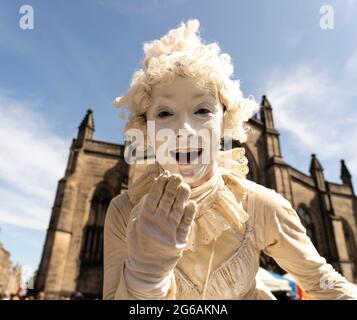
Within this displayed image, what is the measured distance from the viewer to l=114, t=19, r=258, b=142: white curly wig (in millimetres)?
1241

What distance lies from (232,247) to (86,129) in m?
16.9

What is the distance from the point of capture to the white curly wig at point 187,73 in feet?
4.07

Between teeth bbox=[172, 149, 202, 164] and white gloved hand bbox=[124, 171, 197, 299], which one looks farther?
teeth bbox=[172, 149, 202, 164]

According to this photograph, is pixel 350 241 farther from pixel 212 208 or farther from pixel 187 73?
pixel 187 73

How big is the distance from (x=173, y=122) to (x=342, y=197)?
934 inches

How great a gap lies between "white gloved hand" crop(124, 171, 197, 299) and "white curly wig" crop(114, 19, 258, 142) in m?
0.64

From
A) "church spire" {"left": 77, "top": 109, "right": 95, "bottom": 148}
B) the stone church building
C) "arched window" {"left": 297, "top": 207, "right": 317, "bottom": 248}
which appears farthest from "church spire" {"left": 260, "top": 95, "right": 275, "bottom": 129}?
"church spire" {"left": 77, "top": 109, "right": 95, "bottom": 148}

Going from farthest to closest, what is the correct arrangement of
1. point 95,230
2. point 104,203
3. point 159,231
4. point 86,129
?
1. point 86,129
2. point 104,203
3. point 95,230
4. point 159,231

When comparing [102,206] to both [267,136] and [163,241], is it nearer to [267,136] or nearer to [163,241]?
[267,136]

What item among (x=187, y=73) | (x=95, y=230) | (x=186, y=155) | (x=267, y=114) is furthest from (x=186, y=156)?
(x=267, y=114)

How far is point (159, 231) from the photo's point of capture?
2.55 ft

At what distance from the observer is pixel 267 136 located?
18.1 metres

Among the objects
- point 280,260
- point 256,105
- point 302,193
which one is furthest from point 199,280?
point 302,193

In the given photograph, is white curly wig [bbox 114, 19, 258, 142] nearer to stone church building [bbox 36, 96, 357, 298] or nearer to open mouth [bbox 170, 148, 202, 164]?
open mouth [bbox 170, 148, 202, 164]
